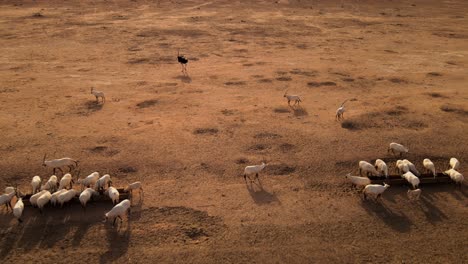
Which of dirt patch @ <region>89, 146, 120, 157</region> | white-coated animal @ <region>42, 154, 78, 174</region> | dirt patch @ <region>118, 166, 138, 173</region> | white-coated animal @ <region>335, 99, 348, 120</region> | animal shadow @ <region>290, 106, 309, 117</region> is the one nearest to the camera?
white-coated animal @ <region>42, 154, 78, 174</region>

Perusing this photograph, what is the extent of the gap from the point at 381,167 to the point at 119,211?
257 inches

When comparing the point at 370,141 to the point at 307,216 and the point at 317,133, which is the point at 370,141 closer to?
the point at 317,133

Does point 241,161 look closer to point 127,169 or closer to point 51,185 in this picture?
point 127,169

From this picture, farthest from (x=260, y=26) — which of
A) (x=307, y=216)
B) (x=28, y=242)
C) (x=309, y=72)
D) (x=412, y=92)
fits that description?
(x=28, y=242)

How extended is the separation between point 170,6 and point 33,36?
12586 millimetres

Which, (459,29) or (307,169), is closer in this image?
(307,169)

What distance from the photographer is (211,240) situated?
7.95m

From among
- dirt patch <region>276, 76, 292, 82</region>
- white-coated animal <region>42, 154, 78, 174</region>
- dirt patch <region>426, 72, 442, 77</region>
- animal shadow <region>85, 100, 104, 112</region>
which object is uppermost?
dirt patch <region>426, 72, 442, 77</region>

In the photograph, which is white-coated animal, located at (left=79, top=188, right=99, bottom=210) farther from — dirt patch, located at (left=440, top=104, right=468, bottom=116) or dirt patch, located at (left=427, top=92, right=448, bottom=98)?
dirt patch, located at (left=427, top=92, right=448, bottom=98)

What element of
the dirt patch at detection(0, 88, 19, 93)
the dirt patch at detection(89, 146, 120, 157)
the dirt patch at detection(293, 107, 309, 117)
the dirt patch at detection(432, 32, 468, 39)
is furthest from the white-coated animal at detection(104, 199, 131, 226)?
the dirt patch at detection(432, 32, 468, 39)

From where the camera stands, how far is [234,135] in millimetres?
11914

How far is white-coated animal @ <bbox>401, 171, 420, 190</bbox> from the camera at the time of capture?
9.27 meters

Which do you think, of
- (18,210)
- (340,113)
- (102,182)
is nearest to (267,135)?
(340,113)

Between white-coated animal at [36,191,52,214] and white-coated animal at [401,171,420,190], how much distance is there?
8.40 meters
